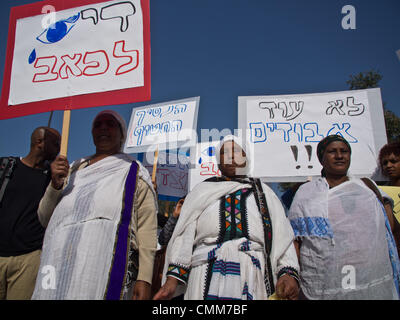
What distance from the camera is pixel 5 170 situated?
214cm

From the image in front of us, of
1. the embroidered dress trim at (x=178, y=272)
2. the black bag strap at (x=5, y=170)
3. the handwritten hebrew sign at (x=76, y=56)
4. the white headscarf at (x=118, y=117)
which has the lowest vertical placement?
the embroidered dress trim at (x=178, y=272)

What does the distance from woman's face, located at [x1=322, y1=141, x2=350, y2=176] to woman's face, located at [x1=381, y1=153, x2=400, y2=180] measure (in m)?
0.87

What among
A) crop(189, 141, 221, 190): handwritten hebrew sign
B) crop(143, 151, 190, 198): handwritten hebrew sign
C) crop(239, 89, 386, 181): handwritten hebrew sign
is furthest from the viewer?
crop(143, 151, 190, 198): handwritten hebrew sign

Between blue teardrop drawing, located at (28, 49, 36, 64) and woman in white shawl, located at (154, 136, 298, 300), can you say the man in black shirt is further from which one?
woman in white shawl, located at (154, 136, 298, 300)

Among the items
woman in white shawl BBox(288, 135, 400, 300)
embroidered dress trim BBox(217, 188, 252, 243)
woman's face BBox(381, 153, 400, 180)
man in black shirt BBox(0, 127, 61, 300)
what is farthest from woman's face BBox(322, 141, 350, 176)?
man in black shirt BBox(0, 127, 61, 300)

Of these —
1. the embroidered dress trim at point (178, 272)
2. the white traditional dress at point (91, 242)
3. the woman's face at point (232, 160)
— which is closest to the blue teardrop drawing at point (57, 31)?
the white traditional dress at point (91, 242)

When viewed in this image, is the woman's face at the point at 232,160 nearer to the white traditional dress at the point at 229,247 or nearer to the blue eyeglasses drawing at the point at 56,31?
the white traditional dress at the point at 229,247

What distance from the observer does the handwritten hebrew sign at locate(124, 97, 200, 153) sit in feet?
14.6

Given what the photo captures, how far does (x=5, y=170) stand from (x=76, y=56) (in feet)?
3.09

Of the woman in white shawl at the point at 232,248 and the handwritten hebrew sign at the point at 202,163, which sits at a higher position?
the handwritten hebrew sign at the point at 202,163

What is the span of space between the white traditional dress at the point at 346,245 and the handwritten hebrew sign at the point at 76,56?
4.57 feet

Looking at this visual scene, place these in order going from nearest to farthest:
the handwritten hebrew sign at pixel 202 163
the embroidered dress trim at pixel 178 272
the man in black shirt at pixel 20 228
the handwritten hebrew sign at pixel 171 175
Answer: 1. the embroidered dress trim at pixel 178 272
2. the man in black shirt at pixel 20 228
3. the handwritten hebrew sign at pixel 202 163
4. the handwritten hebrew sign at pixel 171 175

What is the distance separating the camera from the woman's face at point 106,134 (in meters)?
2.05

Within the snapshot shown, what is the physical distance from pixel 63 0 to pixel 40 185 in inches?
56.4
